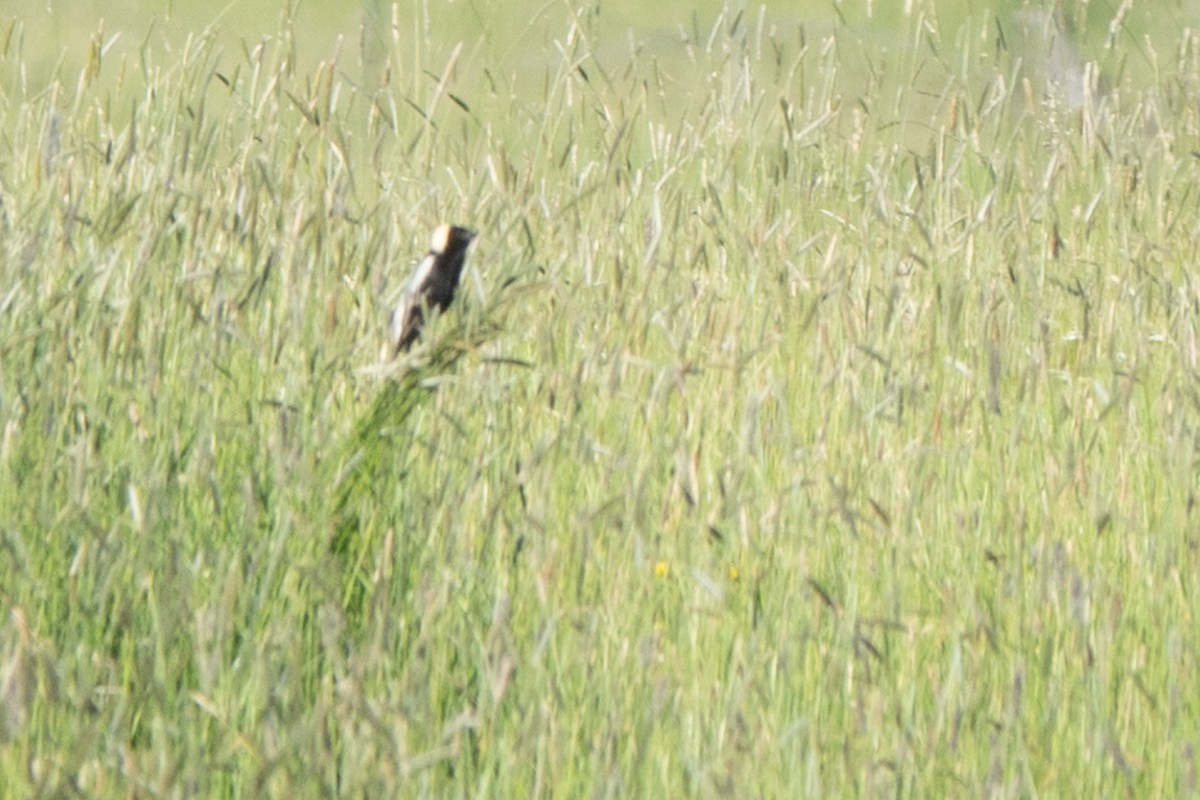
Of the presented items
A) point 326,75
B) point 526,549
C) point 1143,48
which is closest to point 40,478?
point 526,549

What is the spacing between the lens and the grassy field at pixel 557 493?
4.18 ft

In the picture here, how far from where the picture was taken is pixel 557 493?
1896 millimetres

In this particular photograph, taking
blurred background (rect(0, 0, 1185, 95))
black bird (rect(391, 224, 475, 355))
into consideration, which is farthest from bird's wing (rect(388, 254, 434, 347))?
blurred background (rect(0, 0, 1185, 95))

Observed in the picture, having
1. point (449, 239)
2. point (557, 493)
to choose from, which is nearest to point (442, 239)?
point (449, 239)

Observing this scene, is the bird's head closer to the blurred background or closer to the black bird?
the black bird

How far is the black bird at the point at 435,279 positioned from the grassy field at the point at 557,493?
6 centimetres

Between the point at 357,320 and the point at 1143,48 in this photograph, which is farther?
the point at 1143,48

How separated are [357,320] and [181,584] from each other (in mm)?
1087

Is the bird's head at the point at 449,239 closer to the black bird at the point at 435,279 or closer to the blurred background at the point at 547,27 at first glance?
the black bird at the point at 435,279

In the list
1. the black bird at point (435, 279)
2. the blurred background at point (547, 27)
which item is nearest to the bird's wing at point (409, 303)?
the black bird at point (435, 279)

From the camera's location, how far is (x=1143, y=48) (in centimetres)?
313

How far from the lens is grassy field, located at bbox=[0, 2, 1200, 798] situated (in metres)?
1.27

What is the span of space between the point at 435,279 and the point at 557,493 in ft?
1.85

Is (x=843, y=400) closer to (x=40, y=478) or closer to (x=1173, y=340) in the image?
(x=1173, y=340)
